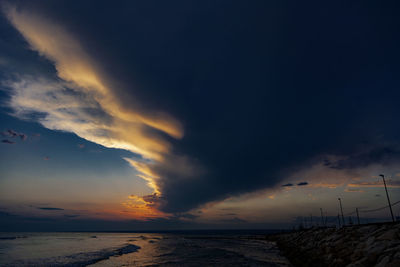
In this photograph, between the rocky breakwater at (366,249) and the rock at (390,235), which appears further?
the rock at (390,235)

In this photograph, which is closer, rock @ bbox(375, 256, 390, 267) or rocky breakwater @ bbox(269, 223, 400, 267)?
rock @ bbox(375, 256, 390, 267)

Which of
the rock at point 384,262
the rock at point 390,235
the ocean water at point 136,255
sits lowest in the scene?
the ocean water at point 136,255

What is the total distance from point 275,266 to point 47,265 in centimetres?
3451

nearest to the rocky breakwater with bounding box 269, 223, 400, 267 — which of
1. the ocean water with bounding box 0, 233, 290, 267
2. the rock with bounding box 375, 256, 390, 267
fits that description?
the rock with bounding box 375, 256, 390, 267

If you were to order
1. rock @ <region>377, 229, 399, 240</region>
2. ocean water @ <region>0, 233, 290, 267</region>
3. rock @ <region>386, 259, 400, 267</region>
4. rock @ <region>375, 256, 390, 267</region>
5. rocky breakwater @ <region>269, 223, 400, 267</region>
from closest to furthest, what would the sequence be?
rock @ <region>386, 259, 400, 267</region> → rock @ <region>375, 256, 390, 267</region> → rocky breakwater @ <region>269, 223, 400, 267</region> → rock @ <region>377, 229, 399, 240</region> → ocean water @ <region>0, 233, 290, 267</region>

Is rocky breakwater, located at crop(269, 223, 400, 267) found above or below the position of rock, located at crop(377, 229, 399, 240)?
below

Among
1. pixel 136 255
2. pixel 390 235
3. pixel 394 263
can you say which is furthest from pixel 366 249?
pixel 136 255

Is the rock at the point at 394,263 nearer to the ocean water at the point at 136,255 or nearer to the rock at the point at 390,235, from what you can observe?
the rock at the point at 390,235

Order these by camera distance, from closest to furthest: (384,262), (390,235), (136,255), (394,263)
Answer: (394,263)
(384,262)
(390,235)
(136,255)

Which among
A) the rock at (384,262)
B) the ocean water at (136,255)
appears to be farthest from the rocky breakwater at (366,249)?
the ocean water at (136,255)

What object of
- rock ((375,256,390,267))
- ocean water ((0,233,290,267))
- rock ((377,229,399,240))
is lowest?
ocean water ((0,233,290,267))

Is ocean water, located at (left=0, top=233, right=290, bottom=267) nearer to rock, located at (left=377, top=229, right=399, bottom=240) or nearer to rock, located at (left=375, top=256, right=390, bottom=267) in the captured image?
rock, located at (left=377, top=229, right=399, bottom=240)

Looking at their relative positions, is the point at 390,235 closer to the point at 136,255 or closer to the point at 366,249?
the point at 366,249

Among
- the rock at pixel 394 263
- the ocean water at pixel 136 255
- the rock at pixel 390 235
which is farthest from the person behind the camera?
the ocean water at pixel 136 255
